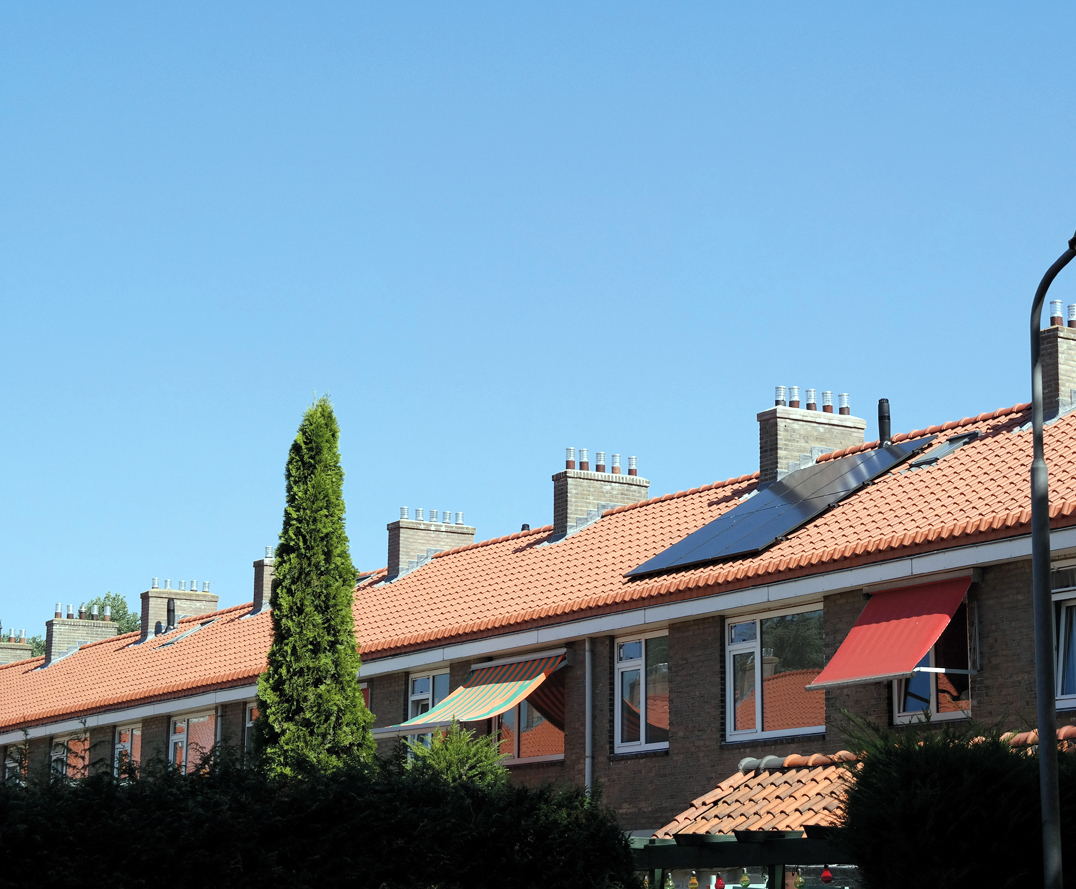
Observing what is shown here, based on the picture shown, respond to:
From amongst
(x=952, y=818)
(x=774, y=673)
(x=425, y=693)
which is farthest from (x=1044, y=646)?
(x=425, y=693)

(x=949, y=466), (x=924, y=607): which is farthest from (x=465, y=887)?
(x=949, y=466)

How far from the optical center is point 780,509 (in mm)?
25000

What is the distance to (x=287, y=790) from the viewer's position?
14.4 metres

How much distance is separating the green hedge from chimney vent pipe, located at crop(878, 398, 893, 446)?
11.9 m

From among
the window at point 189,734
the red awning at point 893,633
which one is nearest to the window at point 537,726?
the red awning at point 893,633

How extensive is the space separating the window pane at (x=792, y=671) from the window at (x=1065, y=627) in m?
3.47

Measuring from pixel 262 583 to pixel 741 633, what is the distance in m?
20.3

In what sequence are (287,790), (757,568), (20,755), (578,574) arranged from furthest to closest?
(578,574) < (757,568) < (20,755) < (287,790)

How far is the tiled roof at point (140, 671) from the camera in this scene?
33.3m

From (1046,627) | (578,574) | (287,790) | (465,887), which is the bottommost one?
(465,887)

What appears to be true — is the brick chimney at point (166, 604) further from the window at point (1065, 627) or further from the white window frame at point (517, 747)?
the window at point (1065, 627)

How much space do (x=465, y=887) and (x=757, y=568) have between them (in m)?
8.21

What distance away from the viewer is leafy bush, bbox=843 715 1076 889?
43.0ft

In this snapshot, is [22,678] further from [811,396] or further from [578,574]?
[811,396]
